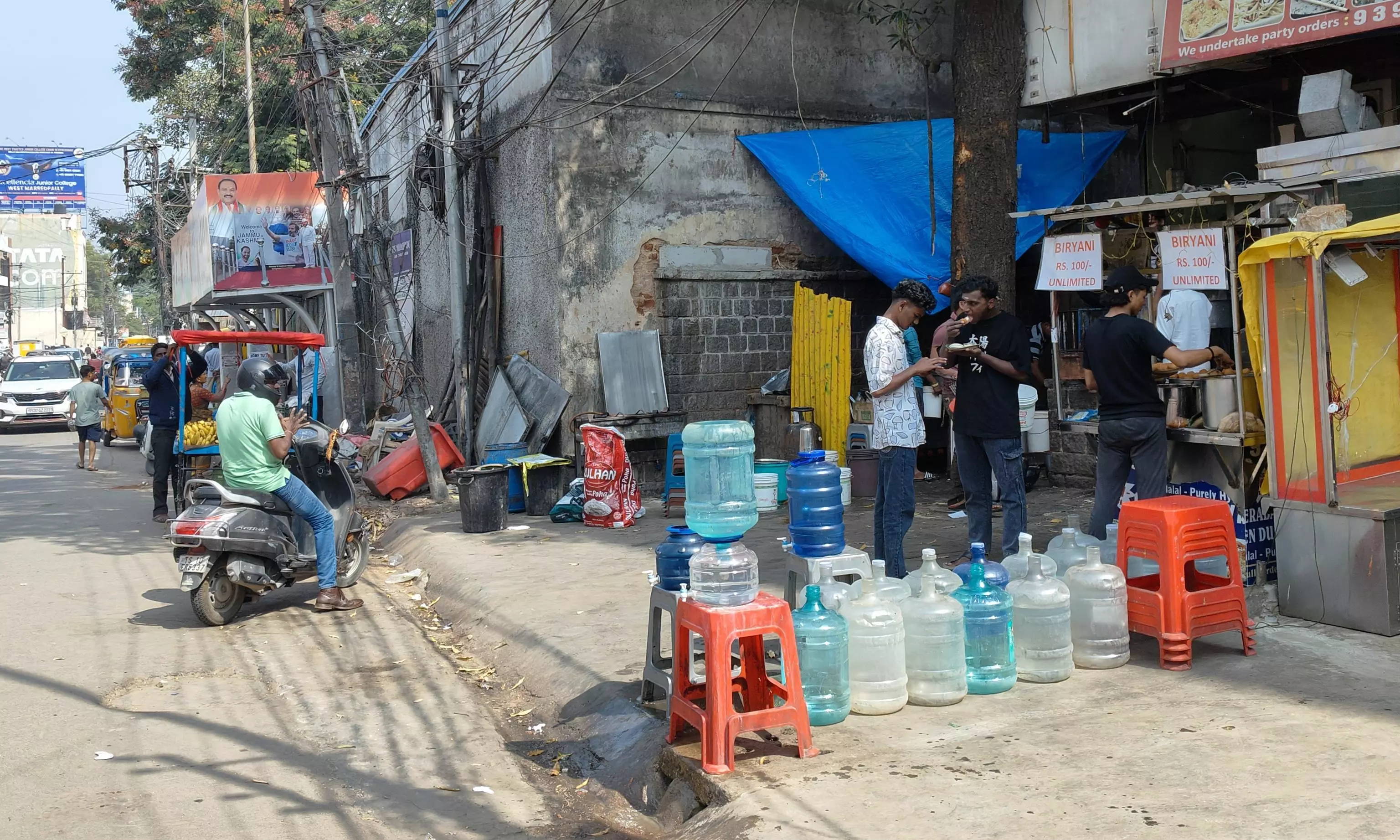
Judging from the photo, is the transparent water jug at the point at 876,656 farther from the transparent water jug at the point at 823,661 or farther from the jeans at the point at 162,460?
the jeans at the point at 162,460

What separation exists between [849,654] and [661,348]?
8.05 meters

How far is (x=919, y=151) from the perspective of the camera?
13172 mm

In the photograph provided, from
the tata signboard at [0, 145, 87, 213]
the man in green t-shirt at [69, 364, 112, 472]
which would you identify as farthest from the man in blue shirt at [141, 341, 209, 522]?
the tata signboard at [0, 145, 87, 213]

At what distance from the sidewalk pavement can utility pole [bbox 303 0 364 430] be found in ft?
25.4

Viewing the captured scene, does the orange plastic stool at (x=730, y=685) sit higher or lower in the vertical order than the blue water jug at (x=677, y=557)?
lower

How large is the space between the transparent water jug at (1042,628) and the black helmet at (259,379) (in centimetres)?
537

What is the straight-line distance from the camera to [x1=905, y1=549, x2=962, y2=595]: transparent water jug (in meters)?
5.31

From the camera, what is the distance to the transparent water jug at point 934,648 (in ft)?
17.0

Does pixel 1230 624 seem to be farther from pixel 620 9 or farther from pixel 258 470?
pixel 620 9

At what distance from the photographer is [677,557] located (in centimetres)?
550

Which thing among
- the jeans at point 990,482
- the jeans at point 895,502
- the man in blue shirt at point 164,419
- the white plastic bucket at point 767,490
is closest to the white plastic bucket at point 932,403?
the white plastic bucket at point 767,490

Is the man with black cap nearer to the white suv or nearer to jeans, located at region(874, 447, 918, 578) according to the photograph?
jeans, located at region(874, 447, 918, 578)

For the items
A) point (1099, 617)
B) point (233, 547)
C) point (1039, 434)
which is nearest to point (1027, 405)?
point (1039, 434)

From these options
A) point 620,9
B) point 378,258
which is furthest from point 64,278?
point 620,9
